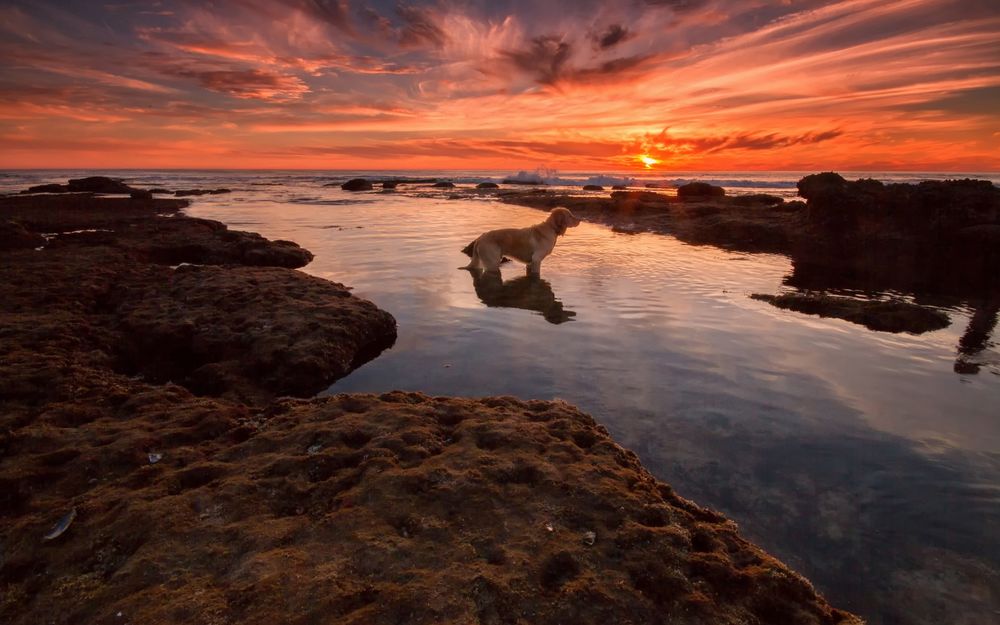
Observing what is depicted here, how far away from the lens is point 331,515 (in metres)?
2.71

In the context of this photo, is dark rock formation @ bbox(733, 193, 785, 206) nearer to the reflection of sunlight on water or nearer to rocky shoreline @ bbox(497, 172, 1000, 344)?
rocky shoreline @ bbox(497, 172, 1000, 344)

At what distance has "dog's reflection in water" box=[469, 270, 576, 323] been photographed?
27.8 ft

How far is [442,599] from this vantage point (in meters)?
2.14

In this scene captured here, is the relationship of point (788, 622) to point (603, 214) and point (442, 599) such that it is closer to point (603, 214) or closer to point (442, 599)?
point (442, 599)

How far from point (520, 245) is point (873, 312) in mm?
6925

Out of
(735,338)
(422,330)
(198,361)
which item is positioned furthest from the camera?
(422,330)

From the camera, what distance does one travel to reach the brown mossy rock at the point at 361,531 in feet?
7.02

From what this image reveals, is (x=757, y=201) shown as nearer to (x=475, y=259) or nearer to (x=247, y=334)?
(x=475, y=259)

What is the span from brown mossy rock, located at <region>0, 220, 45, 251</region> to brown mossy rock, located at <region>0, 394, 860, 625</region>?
11729 mm

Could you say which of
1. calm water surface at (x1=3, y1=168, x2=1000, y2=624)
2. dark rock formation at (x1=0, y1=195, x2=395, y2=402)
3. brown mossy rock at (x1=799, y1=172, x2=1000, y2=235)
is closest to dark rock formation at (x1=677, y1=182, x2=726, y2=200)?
brown mossy rock at (x1=799, y1=172, x2=1000, y2=235)

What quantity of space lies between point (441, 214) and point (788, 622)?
970 inches

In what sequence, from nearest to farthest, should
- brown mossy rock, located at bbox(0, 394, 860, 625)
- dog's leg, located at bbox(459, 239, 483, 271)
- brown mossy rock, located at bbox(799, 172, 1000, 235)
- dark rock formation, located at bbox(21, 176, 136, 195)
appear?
brown mossy rock, located at bbox(0, 394, 860, 625) < dog's leg, located at bbox(459, 239, 483, 271) < brown mossy rock, located at bbox(799, 172, 1000, 235) < dark rock formation, located at bbox(21, 176, 136, 195)

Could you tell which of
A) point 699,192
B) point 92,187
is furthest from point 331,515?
point 92,187

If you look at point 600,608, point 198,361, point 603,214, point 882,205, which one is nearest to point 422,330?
point 198,361
